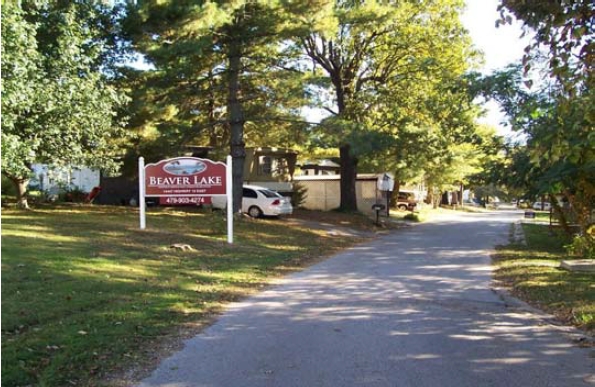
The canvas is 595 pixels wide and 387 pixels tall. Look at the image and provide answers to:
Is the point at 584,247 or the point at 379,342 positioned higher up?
the point at 584,247

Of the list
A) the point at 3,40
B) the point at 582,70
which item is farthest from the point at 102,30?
the point at 582,70

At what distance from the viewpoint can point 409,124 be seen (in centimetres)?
2569

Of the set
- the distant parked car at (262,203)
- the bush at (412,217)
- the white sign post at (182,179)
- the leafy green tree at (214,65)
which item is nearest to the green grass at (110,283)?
the white sign post at (182,179)

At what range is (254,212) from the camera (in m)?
25.7

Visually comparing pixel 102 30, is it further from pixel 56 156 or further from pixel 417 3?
pixel 417 3

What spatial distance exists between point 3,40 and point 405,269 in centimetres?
949

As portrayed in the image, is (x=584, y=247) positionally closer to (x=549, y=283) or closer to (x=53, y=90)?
(x=549, y=283)

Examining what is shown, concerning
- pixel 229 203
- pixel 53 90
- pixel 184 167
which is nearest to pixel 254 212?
pixel 184 167

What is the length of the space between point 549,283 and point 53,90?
38.6 ft

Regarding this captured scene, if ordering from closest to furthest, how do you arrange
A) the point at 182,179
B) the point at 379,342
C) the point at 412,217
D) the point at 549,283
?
the point at 379,342 < the point at 549,283 < the point at 182,179 < the point at 412,217

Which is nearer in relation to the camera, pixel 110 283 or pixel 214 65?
pixel 110 283

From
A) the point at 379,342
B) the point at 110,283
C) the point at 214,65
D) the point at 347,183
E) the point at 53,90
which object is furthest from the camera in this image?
the point at 347,183

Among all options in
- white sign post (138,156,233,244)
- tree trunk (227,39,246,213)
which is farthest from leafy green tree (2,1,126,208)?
tree trunk (227,39,246,213)

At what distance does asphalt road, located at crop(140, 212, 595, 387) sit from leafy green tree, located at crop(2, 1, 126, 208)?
259 inches
